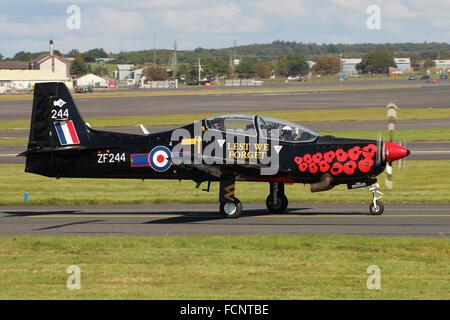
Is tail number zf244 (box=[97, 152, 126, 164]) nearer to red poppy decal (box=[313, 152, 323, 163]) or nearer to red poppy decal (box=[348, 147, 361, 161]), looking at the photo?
red poppy decal (box=[313, 152, 323, 163])

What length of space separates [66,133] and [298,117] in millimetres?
38523

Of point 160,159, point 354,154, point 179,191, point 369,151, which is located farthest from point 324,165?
point 179,191

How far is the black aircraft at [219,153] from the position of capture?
20.3 m

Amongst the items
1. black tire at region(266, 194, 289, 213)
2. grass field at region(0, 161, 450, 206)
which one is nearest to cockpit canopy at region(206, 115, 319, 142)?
black tire at region(266, 194, 289, 213)

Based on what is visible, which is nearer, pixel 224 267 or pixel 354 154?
pixel 224 267

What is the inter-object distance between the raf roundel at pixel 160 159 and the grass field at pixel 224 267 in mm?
3826

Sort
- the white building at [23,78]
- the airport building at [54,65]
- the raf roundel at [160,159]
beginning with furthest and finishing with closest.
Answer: the airport building at [54,65] → the white building at [23,78] → the raf roundel at [160,159]

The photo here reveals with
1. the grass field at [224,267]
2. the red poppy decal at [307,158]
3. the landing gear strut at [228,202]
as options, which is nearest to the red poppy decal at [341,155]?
the red poppy decal at [307,158]

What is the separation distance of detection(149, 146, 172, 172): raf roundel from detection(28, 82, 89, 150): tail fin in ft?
5.98

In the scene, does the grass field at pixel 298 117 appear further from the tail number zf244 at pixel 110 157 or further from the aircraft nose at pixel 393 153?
the aircraft nose at pixel 393 153

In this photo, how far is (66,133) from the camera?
2192 cm

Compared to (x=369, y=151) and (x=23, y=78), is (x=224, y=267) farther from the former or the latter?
(x=23, y=78)
